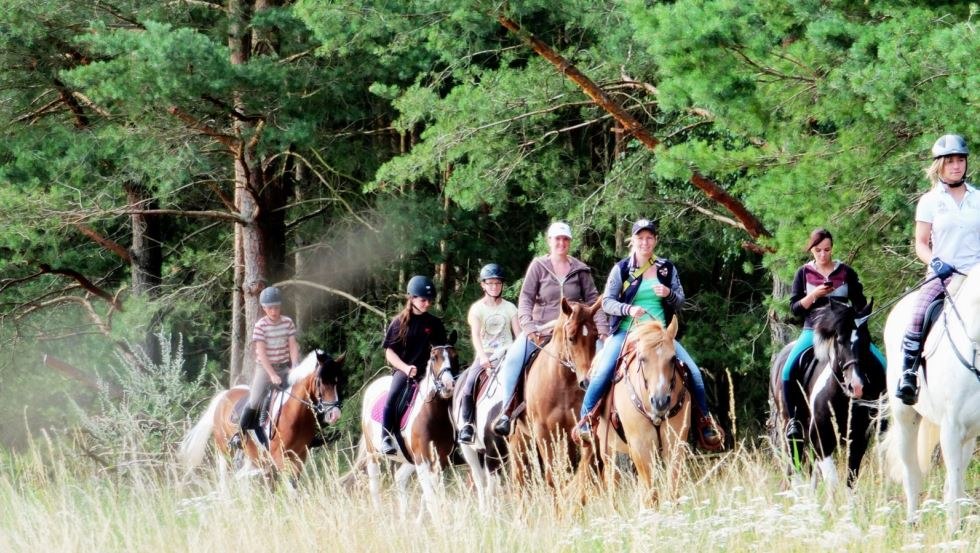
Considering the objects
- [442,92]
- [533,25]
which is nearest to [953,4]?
[533,25]

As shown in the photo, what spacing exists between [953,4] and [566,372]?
443 centimetres

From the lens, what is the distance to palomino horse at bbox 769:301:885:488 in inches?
397

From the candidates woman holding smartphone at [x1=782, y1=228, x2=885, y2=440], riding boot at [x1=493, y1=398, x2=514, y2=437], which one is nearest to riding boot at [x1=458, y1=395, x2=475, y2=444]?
riding boot at [x1=493, y1=398, x2=514, y2=437]

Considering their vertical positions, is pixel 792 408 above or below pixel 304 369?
below

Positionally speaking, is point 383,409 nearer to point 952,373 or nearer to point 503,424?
point 503,424

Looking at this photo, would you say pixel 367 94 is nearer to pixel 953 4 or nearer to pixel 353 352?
pixel 353 352

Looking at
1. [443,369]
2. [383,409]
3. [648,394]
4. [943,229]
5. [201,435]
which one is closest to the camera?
[943,229]

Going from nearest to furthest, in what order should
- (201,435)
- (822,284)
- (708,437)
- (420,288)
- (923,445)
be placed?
(923,445), (708,437), (822,284), (420,288), (201,435)

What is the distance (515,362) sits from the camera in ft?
36.6

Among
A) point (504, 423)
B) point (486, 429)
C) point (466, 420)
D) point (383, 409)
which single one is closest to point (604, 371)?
point (504, 423)

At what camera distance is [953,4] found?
37.0 ft

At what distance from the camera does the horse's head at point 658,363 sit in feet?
30.2

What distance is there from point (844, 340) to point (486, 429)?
2.96 metres

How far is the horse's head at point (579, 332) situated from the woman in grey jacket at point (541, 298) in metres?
0.67
